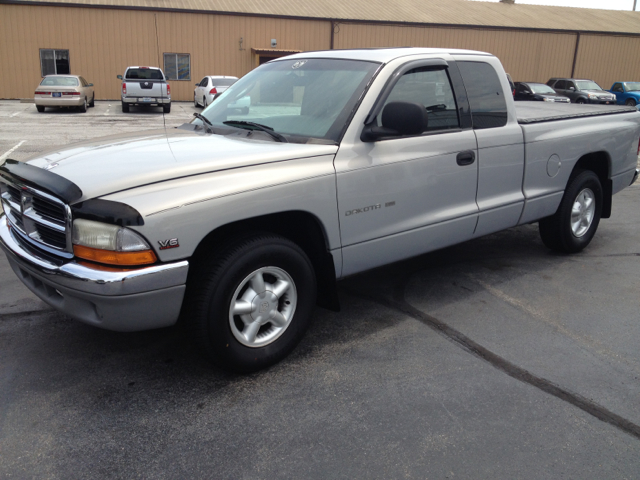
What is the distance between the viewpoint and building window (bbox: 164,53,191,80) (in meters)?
29.0

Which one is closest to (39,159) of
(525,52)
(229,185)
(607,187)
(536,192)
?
(229,185)

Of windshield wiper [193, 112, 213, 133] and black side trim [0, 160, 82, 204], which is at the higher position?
windshield wiper [193, 112, 213, 133]

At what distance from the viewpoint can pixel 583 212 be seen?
18.3 feet

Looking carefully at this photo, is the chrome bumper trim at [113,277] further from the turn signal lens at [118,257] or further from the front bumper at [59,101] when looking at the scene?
the front bumper at [59,101]

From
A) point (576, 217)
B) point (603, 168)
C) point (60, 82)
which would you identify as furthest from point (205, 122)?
point (60, 82)

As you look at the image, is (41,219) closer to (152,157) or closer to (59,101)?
(152,157)

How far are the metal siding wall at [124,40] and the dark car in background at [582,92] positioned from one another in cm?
1245

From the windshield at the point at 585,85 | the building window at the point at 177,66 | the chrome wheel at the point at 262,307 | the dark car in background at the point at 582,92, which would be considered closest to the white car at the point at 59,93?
the building window at the point at 177,66

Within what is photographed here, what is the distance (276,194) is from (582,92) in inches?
1120

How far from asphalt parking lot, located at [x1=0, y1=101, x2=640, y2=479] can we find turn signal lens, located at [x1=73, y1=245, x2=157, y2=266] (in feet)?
2.63

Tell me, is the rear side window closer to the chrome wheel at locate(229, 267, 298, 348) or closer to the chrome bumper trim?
the chrome wheel at locate(229, 267, 298, 348)

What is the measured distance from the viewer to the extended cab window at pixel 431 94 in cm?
388

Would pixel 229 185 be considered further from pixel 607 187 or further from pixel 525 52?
pixel 525 52

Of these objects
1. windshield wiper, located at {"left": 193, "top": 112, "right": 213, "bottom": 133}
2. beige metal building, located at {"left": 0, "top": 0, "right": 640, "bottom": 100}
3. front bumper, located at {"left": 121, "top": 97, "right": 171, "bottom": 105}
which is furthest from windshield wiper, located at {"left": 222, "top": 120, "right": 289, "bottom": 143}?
beige metal building, located at {"left": 0, "top": 0, "right": 640, "bottom": 100}
